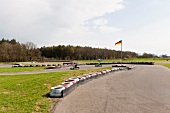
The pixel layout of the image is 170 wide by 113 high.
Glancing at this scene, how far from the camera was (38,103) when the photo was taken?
637cm

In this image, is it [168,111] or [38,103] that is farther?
[38,103]

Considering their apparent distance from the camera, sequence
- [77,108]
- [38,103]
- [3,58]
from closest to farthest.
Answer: [77,108]
[38,103]
[3,58]

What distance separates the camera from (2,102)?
637 cm

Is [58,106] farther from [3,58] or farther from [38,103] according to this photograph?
[3,58]

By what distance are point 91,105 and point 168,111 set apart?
210 centimetres

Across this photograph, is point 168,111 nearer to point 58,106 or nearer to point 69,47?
point 58,106

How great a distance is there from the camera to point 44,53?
10719cm

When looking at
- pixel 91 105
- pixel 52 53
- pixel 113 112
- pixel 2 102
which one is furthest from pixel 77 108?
pixel 52 53

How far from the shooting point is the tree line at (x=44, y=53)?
7300 centimetres

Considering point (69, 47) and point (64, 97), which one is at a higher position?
point (69, 47)

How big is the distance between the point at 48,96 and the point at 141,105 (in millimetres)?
3215

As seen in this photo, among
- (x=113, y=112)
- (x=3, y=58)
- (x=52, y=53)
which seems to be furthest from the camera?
(x=52, y=53)

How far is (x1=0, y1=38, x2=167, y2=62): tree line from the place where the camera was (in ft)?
240

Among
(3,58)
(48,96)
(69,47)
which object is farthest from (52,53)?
(48,96)
